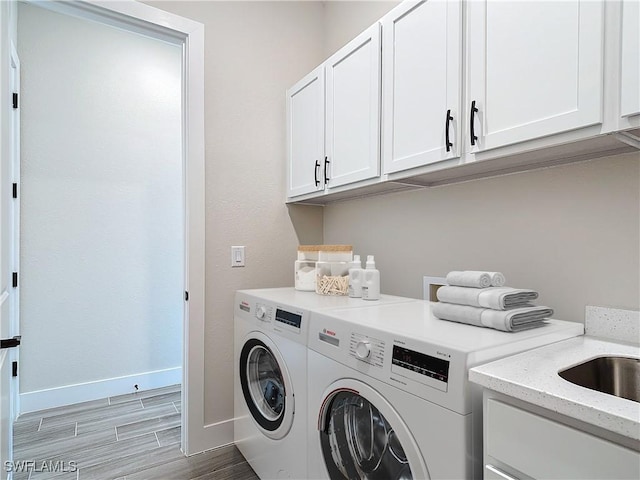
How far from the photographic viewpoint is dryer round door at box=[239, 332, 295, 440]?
1540 millimetres

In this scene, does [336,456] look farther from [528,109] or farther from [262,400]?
[528,109]

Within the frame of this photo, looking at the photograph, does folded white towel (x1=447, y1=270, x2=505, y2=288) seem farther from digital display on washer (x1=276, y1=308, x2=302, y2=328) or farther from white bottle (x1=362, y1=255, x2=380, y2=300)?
digital display on washer (x1=276, y1=308, x2=302, y2=328)

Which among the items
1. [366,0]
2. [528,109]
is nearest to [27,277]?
[366,0]

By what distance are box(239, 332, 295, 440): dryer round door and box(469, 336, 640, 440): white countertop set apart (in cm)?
90

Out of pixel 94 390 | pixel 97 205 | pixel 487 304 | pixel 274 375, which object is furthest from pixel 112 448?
pixel 487 304

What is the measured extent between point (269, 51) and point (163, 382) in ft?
8.87

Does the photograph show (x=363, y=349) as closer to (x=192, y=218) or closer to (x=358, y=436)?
(x=358, y=436)

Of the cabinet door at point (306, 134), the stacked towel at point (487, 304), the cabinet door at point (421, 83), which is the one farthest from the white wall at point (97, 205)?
the stacked towel at point (487, 304)

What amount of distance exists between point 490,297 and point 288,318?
0.80 m

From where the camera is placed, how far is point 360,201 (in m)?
2.27

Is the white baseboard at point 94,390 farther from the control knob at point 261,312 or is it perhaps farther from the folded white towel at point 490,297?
the folded white towel at point 490,297

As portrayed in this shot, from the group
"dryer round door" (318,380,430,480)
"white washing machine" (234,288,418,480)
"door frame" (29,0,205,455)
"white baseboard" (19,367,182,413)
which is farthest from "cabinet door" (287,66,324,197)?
"white baseboard" (19,367,182,413)

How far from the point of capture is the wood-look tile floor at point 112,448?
184 centimetres

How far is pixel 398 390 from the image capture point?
993 millimetres
